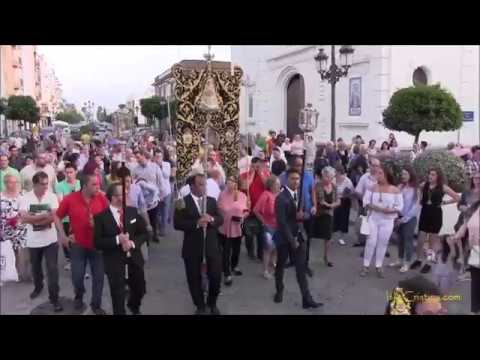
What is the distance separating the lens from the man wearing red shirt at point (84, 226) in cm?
556

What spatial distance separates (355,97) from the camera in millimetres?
23234

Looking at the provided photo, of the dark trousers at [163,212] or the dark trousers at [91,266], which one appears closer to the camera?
the dark trousers at [91,266]

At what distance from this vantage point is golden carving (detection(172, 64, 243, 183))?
1038 cm

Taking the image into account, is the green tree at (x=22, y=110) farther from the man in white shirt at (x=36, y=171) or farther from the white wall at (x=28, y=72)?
the white wall at (x=28, y=72)

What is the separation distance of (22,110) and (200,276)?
2183cm

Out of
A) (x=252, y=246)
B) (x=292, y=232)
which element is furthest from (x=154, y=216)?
(x=292, y=232)

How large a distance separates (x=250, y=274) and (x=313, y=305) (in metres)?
1.58

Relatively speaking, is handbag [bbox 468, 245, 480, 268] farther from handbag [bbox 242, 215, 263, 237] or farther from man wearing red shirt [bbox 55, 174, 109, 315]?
man wearing red shirt [bbox 55, 174, 109, 315]

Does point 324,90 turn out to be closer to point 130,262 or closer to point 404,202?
point 404,202

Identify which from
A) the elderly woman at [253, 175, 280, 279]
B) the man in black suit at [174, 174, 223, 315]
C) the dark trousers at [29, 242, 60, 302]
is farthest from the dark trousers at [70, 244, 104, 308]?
the elderly woman at [253, 175, 280, 279]

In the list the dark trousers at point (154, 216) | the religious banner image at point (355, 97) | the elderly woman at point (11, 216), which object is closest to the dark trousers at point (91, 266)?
the elderly woman at point (11, 216)

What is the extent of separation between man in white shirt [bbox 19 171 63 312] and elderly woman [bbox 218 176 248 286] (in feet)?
7.26

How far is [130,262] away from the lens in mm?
5199

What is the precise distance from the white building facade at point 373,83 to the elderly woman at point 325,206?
39.3 feet
